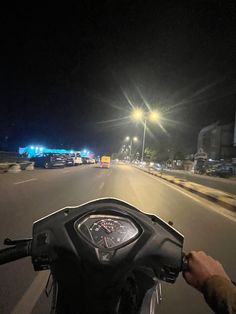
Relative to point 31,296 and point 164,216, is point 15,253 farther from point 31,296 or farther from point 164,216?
point 164,216

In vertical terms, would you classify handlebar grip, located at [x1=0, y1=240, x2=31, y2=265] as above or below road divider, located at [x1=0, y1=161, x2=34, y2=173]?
above

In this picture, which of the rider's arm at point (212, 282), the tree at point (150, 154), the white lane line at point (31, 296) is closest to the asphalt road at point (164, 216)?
the white lane line at point (31, 296)

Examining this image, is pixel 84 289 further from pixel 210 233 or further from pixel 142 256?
pixel 210 233

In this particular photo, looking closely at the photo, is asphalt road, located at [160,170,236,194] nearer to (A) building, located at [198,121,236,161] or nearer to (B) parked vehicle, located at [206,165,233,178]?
(B) parked vehicle, located at [206,165,233,178]

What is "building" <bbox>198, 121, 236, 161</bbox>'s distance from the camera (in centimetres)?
9181

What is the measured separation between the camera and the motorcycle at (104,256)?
2.27 metres

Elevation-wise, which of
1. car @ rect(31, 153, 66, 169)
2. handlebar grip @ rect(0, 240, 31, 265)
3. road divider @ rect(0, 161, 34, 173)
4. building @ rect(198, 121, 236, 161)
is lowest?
road divider @ rect(0, 161, 34, 173)

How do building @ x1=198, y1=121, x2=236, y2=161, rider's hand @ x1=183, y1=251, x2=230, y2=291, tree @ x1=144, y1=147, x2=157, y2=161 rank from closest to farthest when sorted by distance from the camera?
rider's hand @ x1=183, y1=251, x2=230, y2=291 < building @ x1=198, y1=121, x2=236, y2=161 < tree @ x1=144, y1=147, x2=157, y2=161

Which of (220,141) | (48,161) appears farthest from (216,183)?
(220,141)

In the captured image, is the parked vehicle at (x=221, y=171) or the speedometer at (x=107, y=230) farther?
the parked vehicle at (x=221, y=171)

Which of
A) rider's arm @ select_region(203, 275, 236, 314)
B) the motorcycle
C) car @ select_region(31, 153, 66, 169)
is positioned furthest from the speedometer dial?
car @ select_region(31, 153, 66, 169)

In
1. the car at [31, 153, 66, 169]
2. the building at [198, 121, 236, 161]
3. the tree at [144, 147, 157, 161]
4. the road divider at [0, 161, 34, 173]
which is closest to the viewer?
the road divider at [0, 161, 34, 173]

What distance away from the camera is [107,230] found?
2.56 metres

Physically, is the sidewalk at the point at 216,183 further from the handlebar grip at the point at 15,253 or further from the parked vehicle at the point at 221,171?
the handlebar grip at the point at 15,253
